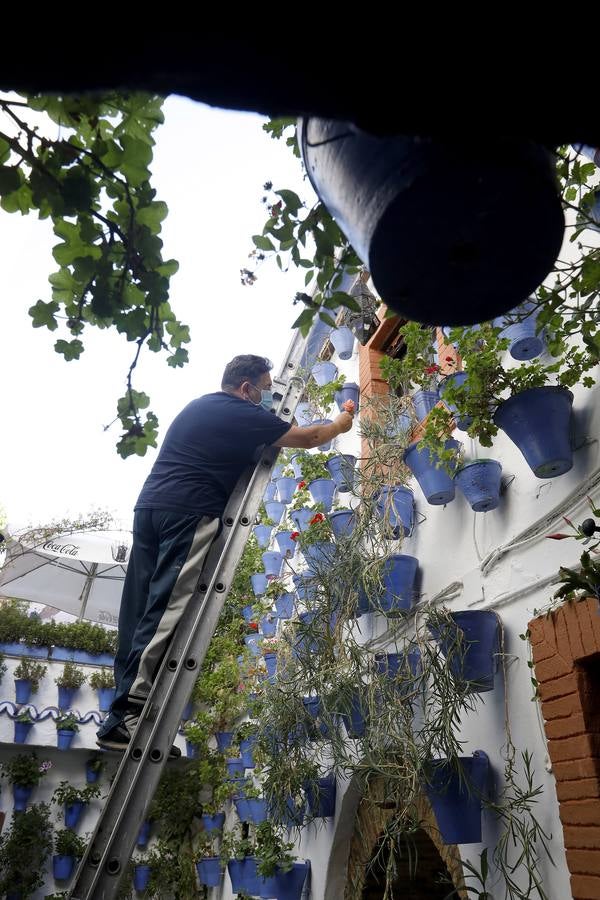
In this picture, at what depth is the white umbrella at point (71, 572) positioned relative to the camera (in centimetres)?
859

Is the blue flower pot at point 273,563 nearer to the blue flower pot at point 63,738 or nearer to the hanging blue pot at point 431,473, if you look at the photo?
the hanging blue pot at point 431,473

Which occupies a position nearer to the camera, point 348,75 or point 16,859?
point 348,75

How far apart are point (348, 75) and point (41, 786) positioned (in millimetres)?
9422

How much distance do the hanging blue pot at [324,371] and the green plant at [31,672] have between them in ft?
18.0

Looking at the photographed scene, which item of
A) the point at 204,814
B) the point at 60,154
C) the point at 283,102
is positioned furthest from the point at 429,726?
the point at 204,814

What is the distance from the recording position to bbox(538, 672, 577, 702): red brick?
2383mm

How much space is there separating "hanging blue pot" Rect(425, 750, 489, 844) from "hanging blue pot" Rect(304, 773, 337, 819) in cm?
154

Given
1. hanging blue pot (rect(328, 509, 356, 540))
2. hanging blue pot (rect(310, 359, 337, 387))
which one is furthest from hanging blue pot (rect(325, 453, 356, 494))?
hanging blue pot (rect(310, 359, 337, 387))

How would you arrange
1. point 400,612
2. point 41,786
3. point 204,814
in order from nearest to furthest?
1. point 400,612
2. point 204,814
3. point 41,786

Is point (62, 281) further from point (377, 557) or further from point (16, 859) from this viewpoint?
point (16, 859)

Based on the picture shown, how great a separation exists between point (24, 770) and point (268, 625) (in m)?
4.41

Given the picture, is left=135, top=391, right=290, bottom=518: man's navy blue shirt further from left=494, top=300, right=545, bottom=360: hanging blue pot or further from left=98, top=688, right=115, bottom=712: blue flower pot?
left=98, top=688, right=115, bottom=712: blue flower pot

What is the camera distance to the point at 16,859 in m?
7.71

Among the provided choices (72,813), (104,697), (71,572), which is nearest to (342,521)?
(104,697)
